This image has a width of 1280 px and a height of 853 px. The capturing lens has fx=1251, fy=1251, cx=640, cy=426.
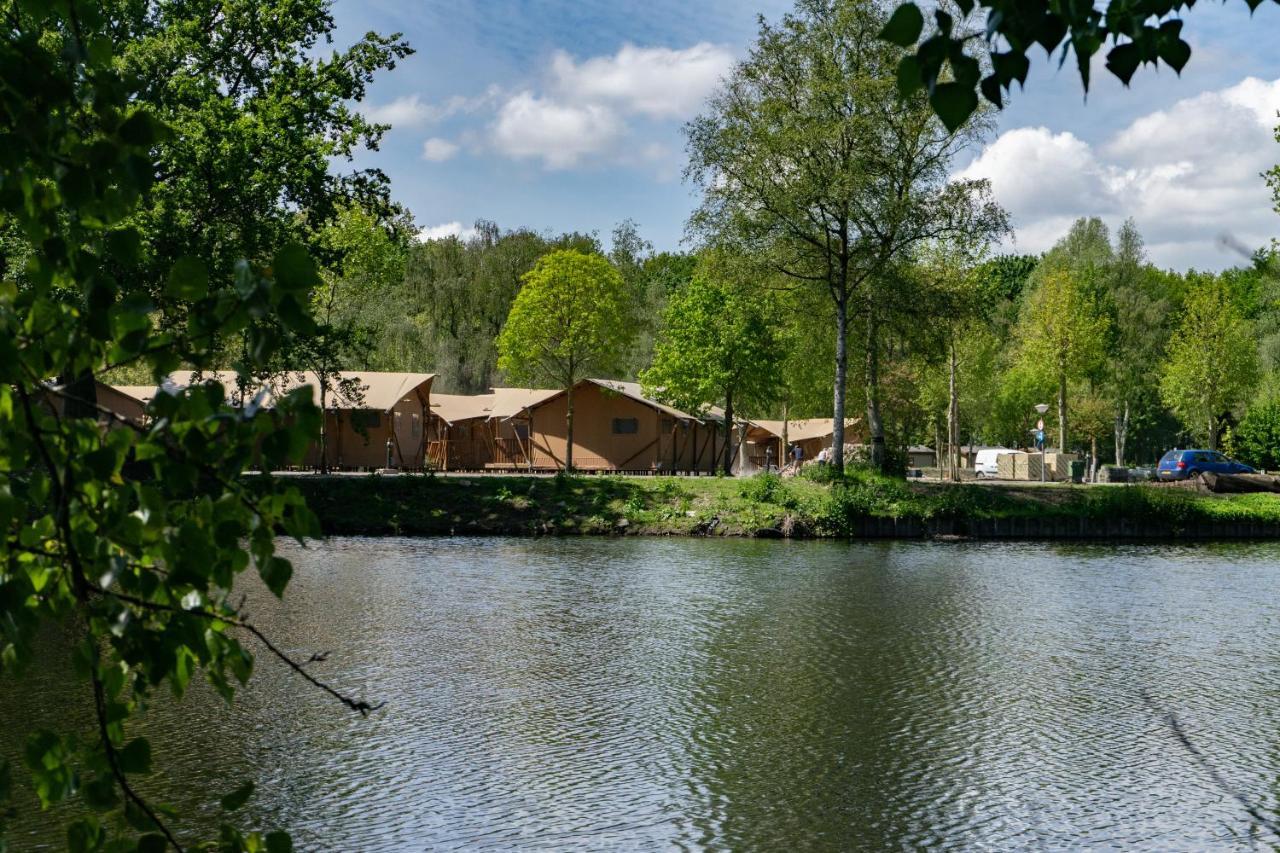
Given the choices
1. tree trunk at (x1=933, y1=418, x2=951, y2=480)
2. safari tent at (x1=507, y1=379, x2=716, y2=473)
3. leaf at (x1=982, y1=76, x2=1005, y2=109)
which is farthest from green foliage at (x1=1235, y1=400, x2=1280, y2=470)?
leaf at (x1=982, y1=76, x2=1005, y2=109)

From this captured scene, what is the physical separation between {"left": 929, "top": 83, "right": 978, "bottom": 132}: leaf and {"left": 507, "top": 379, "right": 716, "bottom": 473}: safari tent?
4984 centimetres

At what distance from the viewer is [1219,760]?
373 inches

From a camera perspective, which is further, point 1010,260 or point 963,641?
point 1010,260

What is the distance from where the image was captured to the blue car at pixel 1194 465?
161 feet

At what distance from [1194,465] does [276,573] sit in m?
52.3

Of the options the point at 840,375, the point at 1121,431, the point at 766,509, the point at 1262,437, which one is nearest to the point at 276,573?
the point at 766,509

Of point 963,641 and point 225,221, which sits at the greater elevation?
point 225,221

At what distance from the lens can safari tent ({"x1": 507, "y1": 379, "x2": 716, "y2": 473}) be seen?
52.5 metres

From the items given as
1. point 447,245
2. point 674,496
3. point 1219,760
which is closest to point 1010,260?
point 447,245

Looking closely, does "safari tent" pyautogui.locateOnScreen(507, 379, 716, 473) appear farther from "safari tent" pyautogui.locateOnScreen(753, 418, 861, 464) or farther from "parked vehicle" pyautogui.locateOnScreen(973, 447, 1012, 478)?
"safari tent" pyautogui.locateOnScreen(753, 418, 861, 464)

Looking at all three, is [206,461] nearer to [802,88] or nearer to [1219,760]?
[1219,760]

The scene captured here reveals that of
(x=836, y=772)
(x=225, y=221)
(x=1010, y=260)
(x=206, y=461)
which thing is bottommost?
(x=836, y=772)

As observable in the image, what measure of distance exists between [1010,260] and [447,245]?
158ft

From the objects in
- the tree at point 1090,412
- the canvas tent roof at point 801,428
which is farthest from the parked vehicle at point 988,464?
the canvas tent roof at point 801,428
